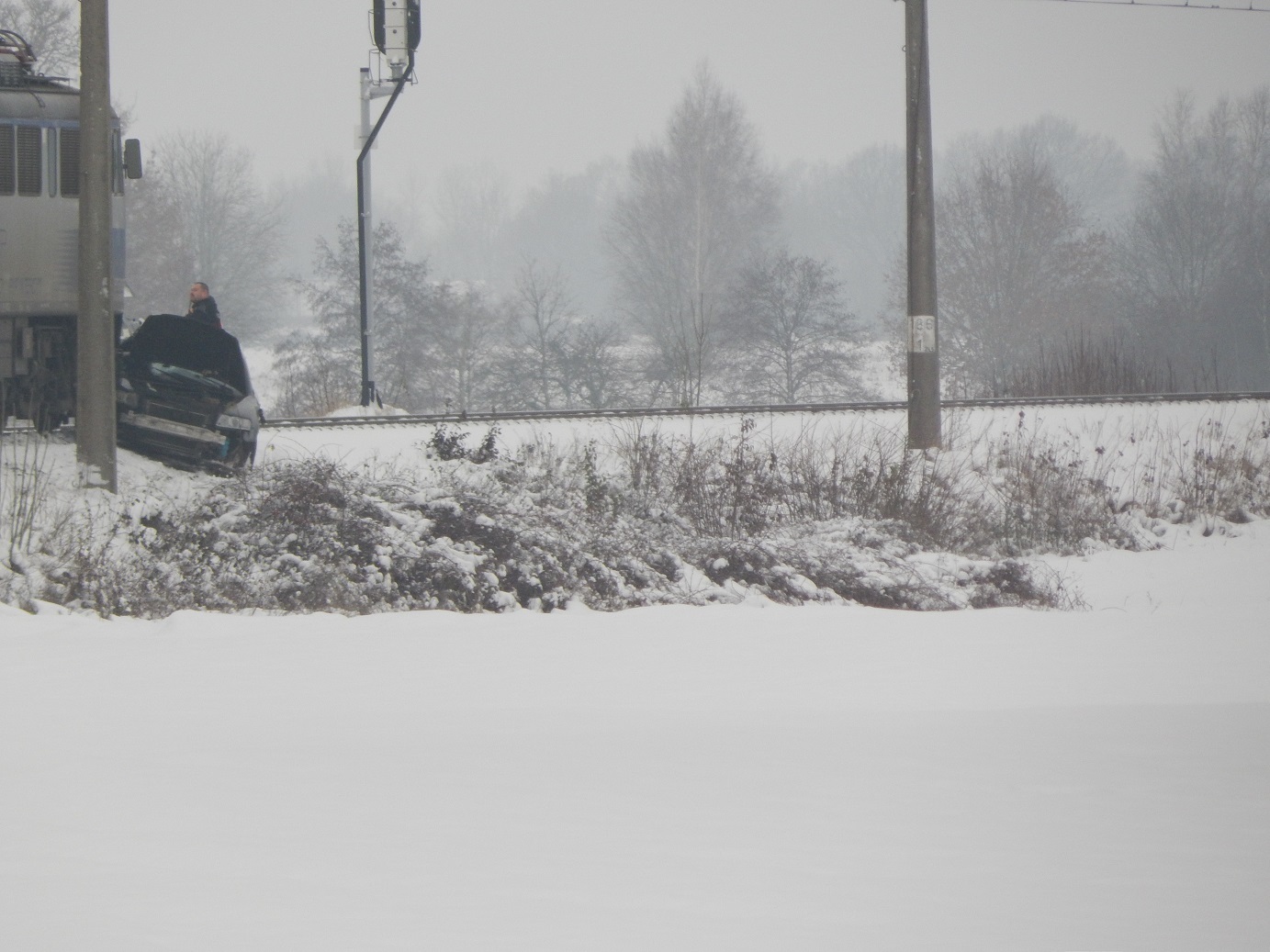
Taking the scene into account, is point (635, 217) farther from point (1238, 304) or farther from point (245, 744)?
point (245, 744)

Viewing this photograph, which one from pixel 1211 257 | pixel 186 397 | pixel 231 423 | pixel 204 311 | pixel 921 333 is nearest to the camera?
pixel 231 423

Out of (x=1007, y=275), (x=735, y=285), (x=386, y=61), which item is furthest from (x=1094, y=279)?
(x=386, y=61)

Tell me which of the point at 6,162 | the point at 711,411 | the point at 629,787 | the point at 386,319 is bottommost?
the point at 629,787

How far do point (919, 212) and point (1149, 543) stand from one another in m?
4.15

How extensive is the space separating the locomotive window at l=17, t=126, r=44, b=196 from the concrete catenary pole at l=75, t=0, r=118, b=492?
172cm

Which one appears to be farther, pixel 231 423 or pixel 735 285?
pixel 735 285

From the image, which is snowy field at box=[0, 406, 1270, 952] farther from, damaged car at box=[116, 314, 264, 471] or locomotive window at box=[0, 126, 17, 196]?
A: locomotive window at box=[0, 126, 17, 196]

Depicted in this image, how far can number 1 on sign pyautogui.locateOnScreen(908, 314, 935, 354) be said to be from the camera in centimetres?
1478

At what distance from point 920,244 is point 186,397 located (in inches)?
300

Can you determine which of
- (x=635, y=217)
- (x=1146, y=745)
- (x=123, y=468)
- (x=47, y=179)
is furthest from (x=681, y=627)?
(x=635, y=217)

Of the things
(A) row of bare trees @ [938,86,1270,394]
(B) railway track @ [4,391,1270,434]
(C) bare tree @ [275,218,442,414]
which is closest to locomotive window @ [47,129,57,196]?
(B) railway track @ [4,391,1270,434]

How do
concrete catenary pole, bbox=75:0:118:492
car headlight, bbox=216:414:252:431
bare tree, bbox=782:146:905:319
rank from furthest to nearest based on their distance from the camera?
bare tree, bbox=782:146:905:319
car headlight, bbox=216:414:252:431
concrete catenary pole, bbox=75:0:118:492

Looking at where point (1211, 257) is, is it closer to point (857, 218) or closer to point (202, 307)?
point (202, 307)

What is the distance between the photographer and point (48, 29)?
108 feet
